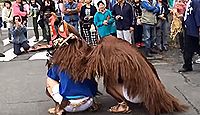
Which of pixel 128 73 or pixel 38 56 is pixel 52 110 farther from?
pixel 38 56

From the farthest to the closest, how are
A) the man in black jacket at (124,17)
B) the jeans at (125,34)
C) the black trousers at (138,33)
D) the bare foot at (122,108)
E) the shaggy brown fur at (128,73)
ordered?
the black trousers at (138,33)
the jeans at (125,34)
the man in black jacket at (124,17)
the bare foot at (122,108)
the shaggy brown fur at (128,73)

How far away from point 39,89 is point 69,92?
1.83 meters

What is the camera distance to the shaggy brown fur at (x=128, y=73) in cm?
575

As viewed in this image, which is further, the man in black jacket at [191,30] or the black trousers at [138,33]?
the black trousers at [138,33]

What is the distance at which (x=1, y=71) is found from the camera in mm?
9734

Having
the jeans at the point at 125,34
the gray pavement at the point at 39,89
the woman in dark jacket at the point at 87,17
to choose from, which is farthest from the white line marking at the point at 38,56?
the jeans at the point at 125,34

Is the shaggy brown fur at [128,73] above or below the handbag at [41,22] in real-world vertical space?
below

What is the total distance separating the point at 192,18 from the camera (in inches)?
323

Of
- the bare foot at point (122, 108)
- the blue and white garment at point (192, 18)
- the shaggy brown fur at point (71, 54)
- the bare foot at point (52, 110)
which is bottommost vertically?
the bare foot at point (52, 110)

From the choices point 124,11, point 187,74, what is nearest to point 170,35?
point 124,11

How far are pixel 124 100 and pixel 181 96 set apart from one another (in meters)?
1.29

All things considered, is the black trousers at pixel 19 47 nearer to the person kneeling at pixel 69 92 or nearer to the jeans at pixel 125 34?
the jeans at pixel 125 34

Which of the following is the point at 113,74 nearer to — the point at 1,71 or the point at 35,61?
the point at 1,71

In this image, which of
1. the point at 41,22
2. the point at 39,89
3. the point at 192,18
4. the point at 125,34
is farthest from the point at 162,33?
the point at 39,89
